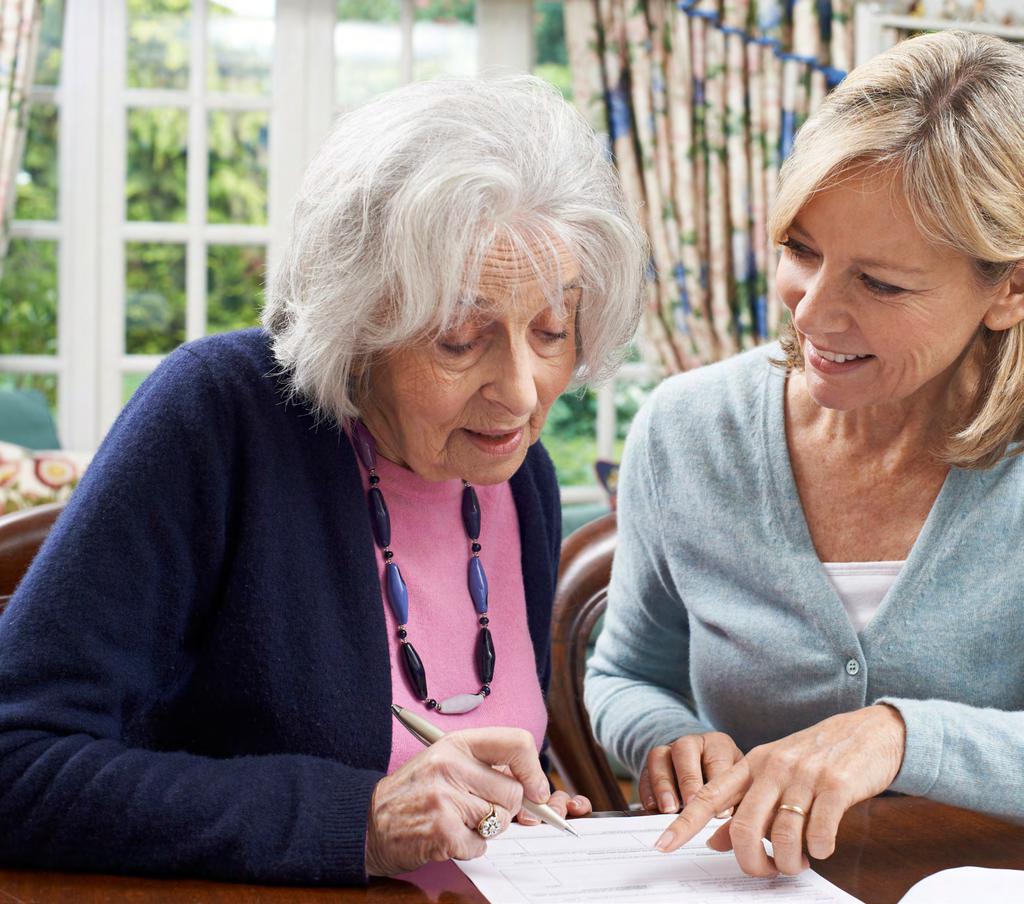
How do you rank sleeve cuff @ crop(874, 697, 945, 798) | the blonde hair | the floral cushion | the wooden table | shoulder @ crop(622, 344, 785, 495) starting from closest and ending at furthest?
the wooden table → sleeve cuff @ crop(874, 697, 945, 798) → the blonde hair → shoulder @ crop(622, 344, 785, 495) → the floral cushion

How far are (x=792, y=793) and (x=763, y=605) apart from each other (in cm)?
43

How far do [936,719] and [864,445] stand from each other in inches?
15.8

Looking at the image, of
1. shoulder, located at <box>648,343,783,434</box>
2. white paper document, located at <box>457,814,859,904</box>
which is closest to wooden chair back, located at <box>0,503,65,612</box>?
white paper document, located at <box>457,814,859,904</box>

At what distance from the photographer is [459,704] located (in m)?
1.25

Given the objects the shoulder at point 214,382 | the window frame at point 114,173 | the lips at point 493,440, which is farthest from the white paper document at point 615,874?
the window frame at point 114,173

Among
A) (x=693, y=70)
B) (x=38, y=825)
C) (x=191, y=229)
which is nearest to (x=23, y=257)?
(x=191, y=229)

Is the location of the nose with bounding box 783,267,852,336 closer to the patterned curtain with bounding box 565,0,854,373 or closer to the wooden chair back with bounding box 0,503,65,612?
the wooden chair back with bounding box 0,503,65,612

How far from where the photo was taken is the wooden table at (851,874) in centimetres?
91

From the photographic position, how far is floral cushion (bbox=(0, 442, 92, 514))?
10.8 ft

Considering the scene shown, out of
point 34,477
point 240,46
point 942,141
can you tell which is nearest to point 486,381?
point 942,141

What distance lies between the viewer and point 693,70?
4355 millimetres

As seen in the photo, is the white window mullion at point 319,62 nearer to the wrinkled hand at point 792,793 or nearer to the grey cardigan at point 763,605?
the grey cardigan at point 763,605

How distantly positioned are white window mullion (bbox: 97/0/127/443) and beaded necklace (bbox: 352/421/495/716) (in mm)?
3259

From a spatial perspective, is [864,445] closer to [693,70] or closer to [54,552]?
[54,552]
